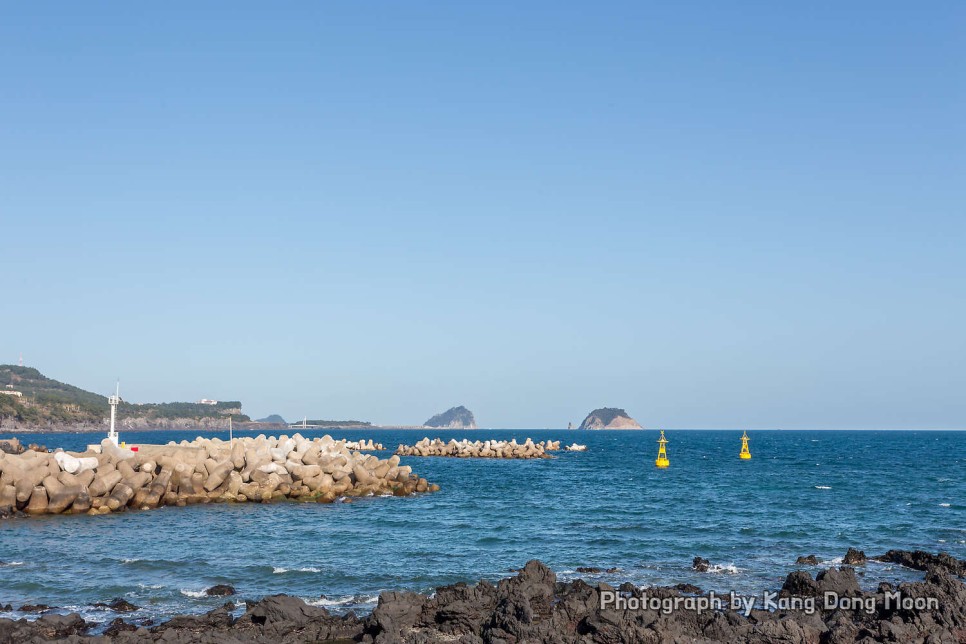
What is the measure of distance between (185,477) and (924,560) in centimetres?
2610

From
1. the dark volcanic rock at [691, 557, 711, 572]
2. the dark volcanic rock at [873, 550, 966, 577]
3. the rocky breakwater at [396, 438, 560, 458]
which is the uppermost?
the dark volcanic rock at [873, 550, 966, 577]

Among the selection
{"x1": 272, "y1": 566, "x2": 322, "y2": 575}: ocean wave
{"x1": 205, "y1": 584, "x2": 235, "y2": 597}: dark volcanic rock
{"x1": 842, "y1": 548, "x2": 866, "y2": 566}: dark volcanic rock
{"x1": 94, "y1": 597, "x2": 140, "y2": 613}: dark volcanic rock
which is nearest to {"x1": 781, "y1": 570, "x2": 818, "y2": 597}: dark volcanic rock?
{"x1": 842, "y1": 548, "x2": 866, "y2": 566}: dark volcanic rock

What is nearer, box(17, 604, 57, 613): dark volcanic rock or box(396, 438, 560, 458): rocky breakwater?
box(17, 604, 57, 613): dark volcanic rock

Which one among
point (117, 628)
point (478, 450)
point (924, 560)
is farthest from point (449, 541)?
point (478, 450)

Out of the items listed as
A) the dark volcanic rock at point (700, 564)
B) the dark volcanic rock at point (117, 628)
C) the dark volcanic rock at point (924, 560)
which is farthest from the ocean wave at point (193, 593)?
the dark volcanic rock at point (924, 560)

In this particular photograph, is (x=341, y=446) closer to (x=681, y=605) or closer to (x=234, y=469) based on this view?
(x=234, y=469)

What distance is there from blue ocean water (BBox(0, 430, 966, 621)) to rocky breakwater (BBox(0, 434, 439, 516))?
1027 millimetres

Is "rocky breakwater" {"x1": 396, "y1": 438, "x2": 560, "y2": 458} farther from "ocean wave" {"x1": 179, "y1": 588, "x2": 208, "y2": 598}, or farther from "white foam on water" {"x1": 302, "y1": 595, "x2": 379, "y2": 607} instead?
"white foam on water" {"x1": 302, "y1": 595, "x2": 379, "y2": 607}

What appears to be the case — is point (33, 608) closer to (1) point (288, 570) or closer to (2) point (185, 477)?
(1) point (288, 570)

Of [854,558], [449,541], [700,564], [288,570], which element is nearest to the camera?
[288,570]

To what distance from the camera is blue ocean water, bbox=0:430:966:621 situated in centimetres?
1812

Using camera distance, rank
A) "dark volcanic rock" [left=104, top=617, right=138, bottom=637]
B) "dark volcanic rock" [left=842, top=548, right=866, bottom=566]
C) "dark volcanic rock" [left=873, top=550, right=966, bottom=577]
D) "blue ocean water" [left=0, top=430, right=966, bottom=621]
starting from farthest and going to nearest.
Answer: "dark volcanic rock" [left=842, top=548, right=866, bottom=566]
"dark volcanic rock" [left=873, top=550, right=966, bottom=577]
"blue ocean water" [left=0, top=430, right=966, bottom=621]
"dark volcanic rock" [left=104, top=617, right=138, bottom=637]

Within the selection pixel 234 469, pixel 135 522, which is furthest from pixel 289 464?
pixel 135 522

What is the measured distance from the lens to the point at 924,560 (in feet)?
65.8
